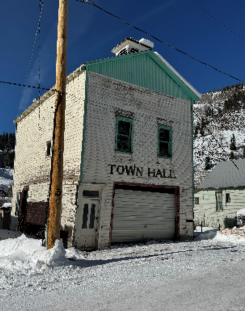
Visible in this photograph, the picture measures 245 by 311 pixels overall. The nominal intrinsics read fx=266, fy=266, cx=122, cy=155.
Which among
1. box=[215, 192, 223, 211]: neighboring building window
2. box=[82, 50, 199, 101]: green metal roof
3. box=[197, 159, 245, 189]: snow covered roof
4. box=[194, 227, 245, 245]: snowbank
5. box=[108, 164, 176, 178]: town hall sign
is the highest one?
box=[82, 50, 199, 101]: green metal roof

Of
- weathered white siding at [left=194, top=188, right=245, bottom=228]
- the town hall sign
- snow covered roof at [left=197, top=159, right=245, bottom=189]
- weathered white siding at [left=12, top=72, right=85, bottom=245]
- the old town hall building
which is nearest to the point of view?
the old town hall building

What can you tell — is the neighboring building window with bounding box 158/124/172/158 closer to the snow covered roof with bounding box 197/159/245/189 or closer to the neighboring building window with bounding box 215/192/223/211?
the snow covered roof with bounding box 197/159/245/189

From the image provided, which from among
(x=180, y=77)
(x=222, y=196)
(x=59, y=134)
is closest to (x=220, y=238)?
(x=180, y=77)

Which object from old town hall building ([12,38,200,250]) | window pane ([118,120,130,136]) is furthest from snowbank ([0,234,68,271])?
window pane ([118,120,130,136])

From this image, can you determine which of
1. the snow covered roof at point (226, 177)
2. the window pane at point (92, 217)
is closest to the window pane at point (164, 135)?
the window pane at point (92, 217)

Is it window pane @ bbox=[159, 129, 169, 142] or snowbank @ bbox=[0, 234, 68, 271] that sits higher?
window pane @ bbox=[159, 129, 169, 142]

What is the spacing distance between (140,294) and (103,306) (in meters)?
0.89

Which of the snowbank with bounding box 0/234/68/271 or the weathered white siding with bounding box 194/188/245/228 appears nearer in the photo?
the snowbank with bounding box 0/234/68/271

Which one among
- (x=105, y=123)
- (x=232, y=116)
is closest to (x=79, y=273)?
(x=105, y=123)

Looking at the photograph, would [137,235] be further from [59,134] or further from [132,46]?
[132,46]

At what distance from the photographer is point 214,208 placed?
2767 cm

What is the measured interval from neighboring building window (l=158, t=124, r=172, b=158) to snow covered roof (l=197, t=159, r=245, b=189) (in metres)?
13.4

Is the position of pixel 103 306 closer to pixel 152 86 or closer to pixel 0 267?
pixel 0 267

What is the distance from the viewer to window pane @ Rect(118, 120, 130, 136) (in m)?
13.2
